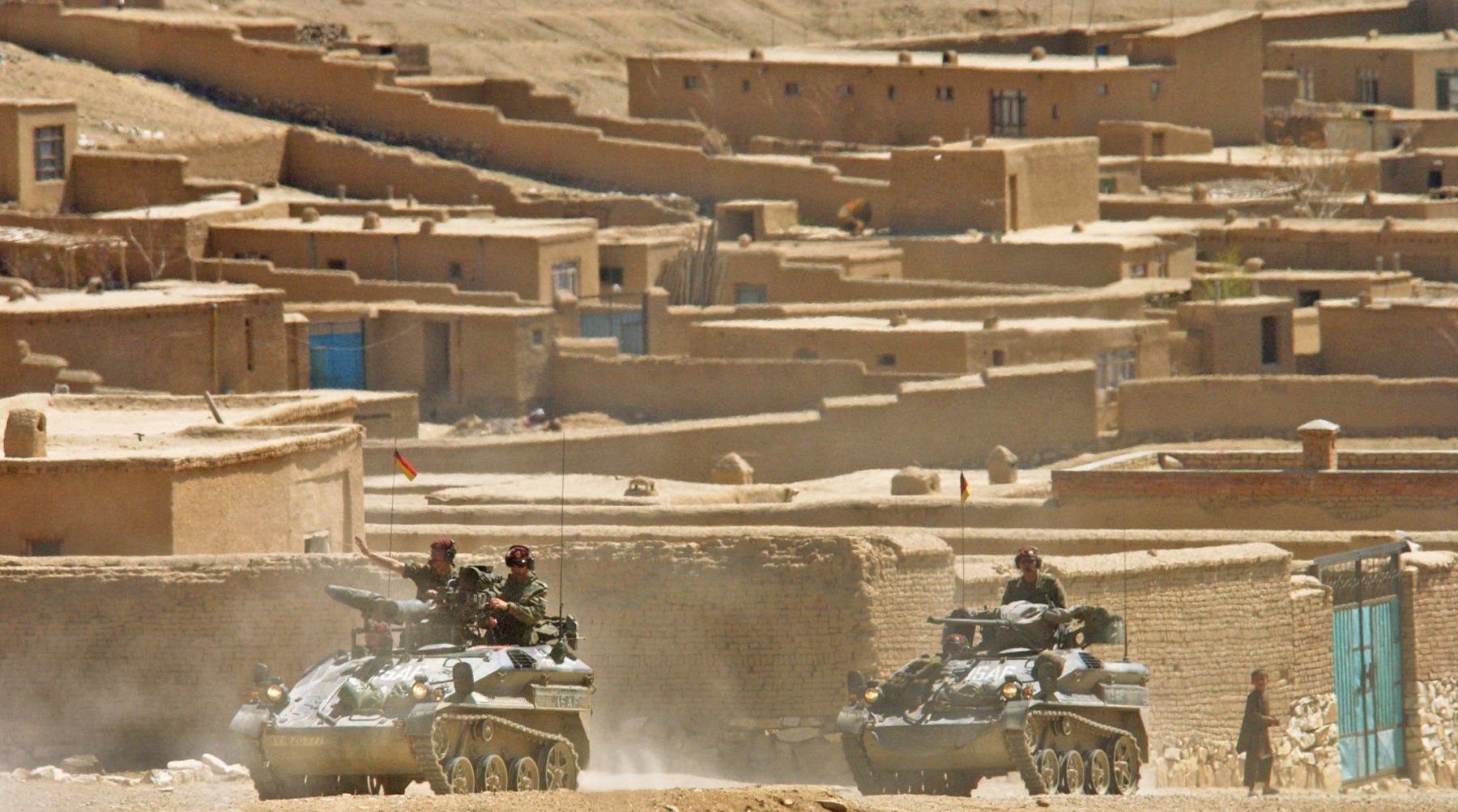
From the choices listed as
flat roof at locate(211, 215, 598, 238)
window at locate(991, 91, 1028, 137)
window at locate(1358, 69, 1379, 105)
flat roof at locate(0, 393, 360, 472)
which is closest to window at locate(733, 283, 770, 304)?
flat roof at locate(211, 215, 598, 238)

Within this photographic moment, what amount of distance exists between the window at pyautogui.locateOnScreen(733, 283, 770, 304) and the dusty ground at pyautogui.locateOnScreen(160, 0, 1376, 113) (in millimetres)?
22060

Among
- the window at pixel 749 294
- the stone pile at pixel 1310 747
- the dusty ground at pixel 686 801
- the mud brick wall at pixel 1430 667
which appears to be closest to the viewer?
the dusty ground at pixel 686 801

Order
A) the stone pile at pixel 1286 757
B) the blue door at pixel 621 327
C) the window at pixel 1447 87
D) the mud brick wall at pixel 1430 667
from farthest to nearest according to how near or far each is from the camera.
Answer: the window at pixel 1447 87
the blue door at pixel 621 327
the mud brick wall at pixel 1430 667
the stone pile at pixel 1286 757

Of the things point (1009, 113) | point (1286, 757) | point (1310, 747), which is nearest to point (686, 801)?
point (1286, 757)

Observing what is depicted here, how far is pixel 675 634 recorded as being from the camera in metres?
23.0

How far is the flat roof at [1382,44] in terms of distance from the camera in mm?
74688

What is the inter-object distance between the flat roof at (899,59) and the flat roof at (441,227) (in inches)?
554

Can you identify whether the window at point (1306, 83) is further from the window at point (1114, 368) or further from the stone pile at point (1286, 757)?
the stone pile at point (1286, 757)

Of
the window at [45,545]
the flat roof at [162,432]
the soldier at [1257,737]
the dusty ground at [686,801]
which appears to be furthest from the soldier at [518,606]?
the window at [45,545]

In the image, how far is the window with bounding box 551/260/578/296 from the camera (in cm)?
4969

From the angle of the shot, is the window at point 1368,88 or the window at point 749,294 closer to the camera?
the window at point 749,294

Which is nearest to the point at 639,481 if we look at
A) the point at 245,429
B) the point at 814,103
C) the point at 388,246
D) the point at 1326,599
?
the point at 245,429

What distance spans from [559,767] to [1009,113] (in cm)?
4631

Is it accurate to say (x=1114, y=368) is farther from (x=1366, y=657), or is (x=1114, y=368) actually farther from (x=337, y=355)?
(x=1366, y=657)
